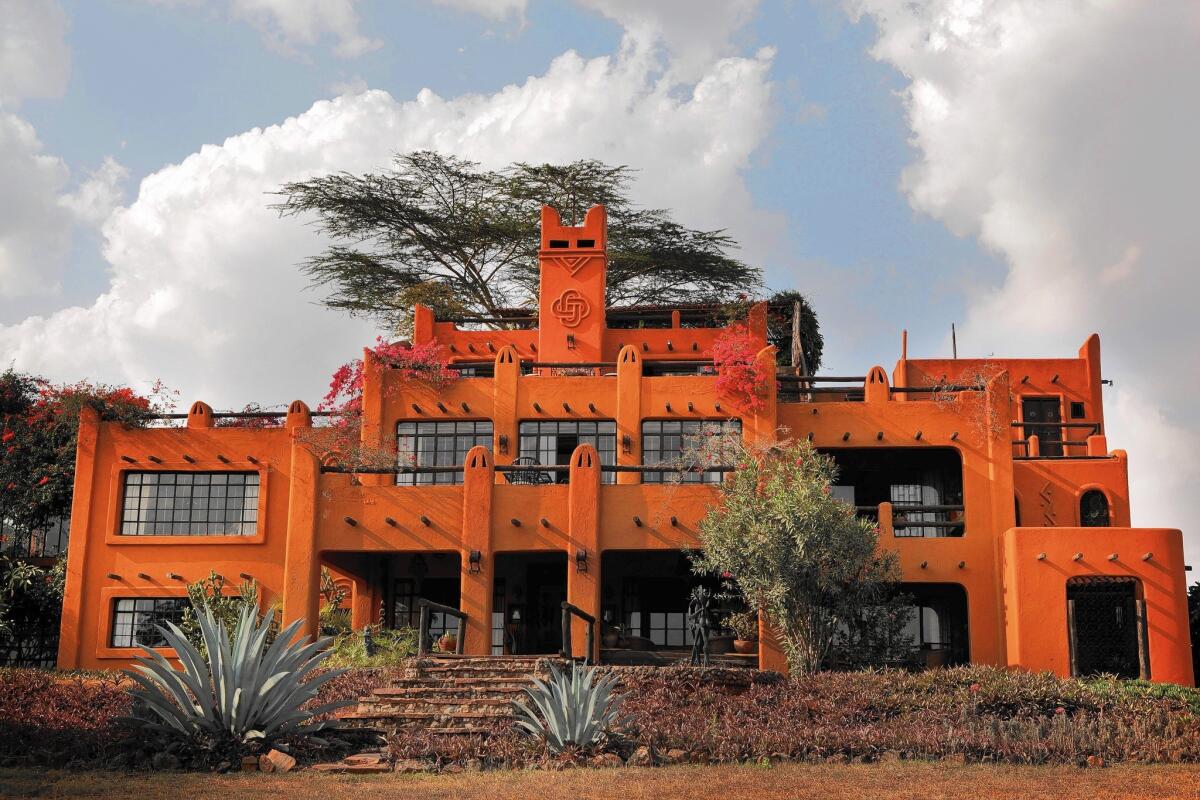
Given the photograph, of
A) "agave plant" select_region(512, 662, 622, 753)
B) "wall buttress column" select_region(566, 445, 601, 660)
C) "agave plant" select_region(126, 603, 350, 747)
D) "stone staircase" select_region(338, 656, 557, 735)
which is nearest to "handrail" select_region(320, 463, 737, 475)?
"wall buttress column" select_region(566, 445, 601, 660)

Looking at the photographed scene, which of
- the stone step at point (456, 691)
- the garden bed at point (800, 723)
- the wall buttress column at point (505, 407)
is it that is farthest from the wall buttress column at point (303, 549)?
the stone step at point (456, 691)

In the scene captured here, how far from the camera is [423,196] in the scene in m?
41.3

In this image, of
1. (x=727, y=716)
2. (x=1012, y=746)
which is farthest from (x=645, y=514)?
(x=1012, y=746)

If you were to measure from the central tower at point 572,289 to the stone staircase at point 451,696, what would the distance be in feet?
44.0

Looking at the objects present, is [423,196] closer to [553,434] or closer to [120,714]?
[553,434]

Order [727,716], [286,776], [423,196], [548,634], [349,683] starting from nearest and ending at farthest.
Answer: [286,776]
[727,716]
[349,683]
[548,634]
[423,196]

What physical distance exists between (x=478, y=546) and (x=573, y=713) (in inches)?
398

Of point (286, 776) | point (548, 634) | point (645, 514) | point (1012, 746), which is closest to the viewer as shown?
point (286, 776)

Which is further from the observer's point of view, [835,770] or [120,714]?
[120,714]

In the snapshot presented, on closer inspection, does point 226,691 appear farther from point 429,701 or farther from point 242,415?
point 242,415

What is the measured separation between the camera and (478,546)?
26.5 metres

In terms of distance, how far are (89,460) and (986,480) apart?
774 inches

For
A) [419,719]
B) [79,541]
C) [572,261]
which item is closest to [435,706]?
[419,719]

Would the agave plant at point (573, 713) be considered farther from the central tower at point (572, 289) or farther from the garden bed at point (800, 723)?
the central tower at point (572, 289)
